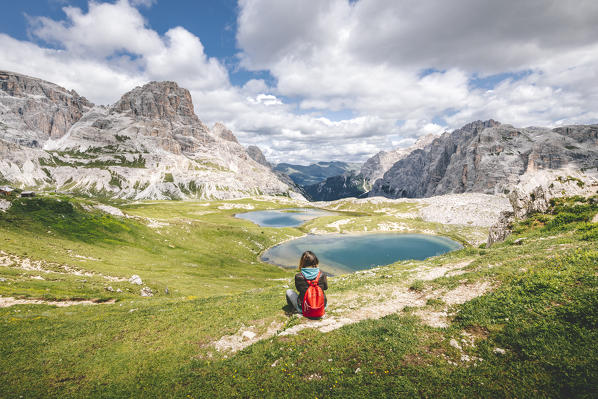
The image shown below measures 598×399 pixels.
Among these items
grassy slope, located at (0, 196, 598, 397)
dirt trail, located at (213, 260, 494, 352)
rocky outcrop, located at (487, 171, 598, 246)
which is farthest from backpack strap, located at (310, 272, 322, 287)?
rocky outcrop, located at (487, 171, 598, 246)

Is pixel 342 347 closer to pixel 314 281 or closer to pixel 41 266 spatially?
pixel 314 281

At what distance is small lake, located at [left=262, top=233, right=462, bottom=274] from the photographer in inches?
3302

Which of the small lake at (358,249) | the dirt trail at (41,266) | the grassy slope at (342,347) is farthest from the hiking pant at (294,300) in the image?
the small lake at (358,249)

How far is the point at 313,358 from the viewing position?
10.6m

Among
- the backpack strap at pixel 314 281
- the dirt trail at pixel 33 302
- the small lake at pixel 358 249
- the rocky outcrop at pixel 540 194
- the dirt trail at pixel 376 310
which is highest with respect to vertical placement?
the rocky outcrop at pixel 540 194

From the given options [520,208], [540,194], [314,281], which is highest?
[540,194]

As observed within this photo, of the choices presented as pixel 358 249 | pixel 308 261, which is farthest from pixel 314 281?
pixel 358 249

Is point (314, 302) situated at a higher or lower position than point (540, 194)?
lower

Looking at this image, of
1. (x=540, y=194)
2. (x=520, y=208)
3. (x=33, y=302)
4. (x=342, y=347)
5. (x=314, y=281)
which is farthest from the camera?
(x=520, y=208)

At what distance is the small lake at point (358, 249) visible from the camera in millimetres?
83875

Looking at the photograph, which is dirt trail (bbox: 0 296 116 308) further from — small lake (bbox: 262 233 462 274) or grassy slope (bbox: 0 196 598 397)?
small lake (bbox: 262 233 462 274)

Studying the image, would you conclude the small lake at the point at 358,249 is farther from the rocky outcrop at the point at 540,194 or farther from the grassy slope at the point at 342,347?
the grassy slope at the point at 342,347

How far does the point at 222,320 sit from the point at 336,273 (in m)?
61.6

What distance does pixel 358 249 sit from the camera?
333 ft
